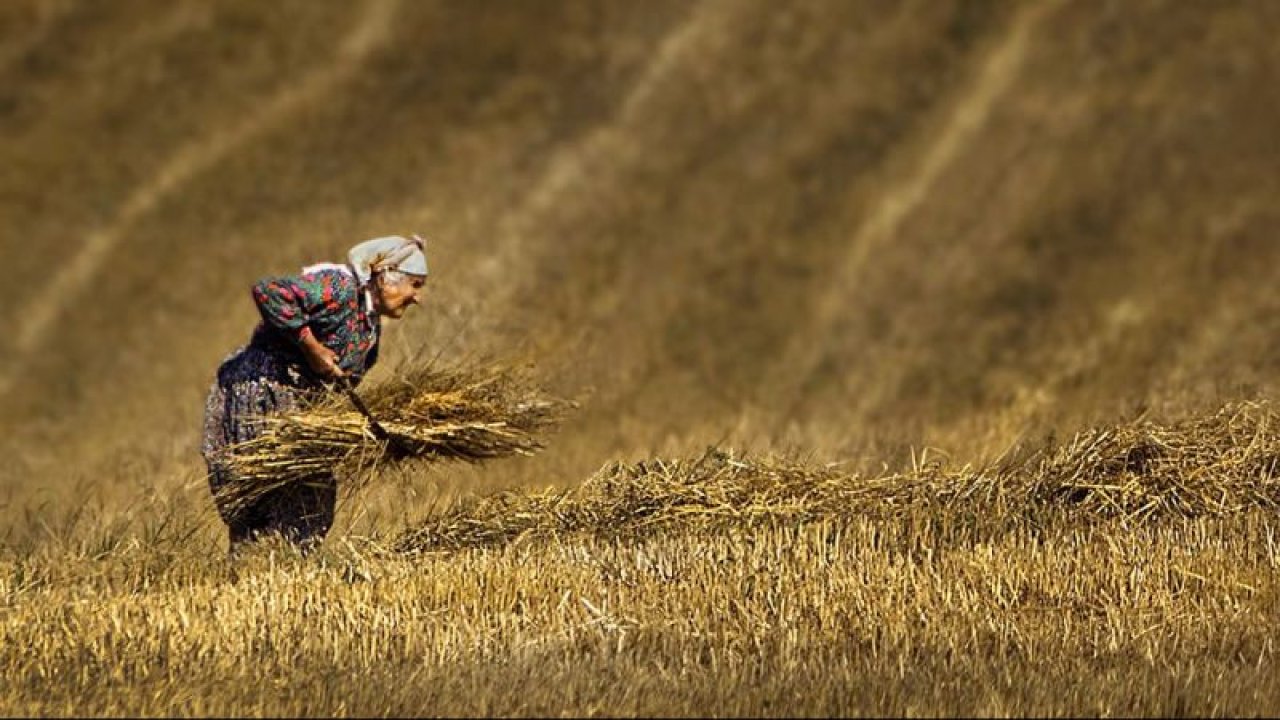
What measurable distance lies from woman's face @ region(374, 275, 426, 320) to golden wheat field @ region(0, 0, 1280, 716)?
0.28 metres

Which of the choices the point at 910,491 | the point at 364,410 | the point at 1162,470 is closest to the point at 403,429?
the point at 364,410

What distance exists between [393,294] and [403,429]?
1.48 ft

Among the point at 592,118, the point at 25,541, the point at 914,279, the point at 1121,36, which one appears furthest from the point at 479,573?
the point at 1121,36

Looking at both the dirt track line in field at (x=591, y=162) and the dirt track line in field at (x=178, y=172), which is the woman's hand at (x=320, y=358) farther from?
the dirt track line in field at (x=178, y=172)

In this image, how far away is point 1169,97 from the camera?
17.0m

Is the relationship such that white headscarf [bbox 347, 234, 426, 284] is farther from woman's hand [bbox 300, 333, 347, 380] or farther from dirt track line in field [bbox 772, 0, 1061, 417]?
dirt track line in field [bbox 772, 0, 1061, 417]

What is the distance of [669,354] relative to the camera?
14.0 meters

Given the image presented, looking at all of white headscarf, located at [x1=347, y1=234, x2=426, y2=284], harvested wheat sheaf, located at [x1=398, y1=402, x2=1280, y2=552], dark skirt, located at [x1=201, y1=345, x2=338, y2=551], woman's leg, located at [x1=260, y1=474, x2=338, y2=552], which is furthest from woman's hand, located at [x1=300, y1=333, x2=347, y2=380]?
harvested wheat sheaf, located at [x1=398, y1=402, x2=1280, y2=552]

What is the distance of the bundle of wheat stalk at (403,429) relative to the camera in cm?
724

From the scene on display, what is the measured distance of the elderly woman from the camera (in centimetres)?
717

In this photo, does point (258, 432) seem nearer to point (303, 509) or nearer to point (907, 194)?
point (303, 509)

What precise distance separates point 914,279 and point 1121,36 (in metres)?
3.91

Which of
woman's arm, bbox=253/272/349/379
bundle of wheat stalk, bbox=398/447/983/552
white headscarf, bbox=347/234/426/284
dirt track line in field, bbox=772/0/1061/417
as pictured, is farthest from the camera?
dirt track line in field, bbox=772/0/1061/417

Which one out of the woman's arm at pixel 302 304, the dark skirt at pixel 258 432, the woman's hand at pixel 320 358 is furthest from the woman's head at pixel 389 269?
the dark skirt at pixel 258 432
